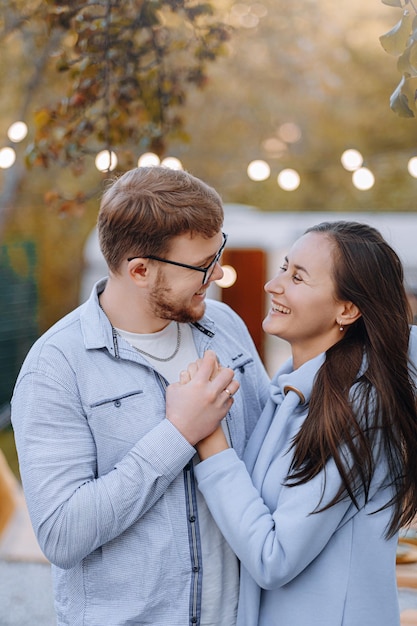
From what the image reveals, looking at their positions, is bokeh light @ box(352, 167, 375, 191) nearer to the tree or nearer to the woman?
the tree

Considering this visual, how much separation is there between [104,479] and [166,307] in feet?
1.34

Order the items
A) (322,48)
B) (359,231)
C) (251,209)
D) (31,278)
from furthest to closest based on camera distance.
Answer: (251,209) < (322,48) < (31,278) < (359,231)

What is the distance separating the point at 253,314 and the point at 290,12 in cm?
418

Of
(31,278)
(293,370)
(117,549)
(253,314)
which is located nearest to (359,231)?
(293,370)

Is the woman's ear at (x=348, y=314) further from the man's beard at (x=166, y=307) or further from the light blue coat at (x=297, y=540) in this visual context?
the man's beard at (x=166, y=307)

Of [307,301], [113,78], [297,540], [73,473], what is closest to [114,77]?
[113,78]

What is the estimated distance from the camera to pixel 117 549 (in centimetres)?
160

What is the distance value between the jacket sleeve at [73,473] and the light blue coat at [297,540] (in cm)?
13

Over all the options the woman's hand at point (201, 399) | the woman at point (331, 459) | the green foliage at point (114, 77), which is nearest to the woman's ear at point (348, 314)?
the woman at point (331, 459)

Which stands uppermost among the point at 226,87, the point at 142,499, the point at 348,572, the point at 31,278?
the point at 142,499

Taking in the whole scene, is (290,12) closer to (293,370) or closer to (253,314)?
(253,314)

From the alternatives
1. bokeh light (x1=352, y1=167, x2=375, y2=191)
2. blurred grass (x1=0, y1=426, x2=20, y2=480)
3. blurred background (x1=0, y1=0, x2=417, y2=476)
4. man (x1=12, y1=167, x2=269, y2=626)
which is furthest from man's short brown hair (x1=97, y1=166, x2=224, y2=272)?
blurred grass (x1=0, y1=426, x2=20, y2=480)

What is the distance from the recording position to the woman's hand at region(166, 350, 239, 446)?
1564 mm

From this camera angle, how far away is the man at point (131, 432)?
151 centimetres
